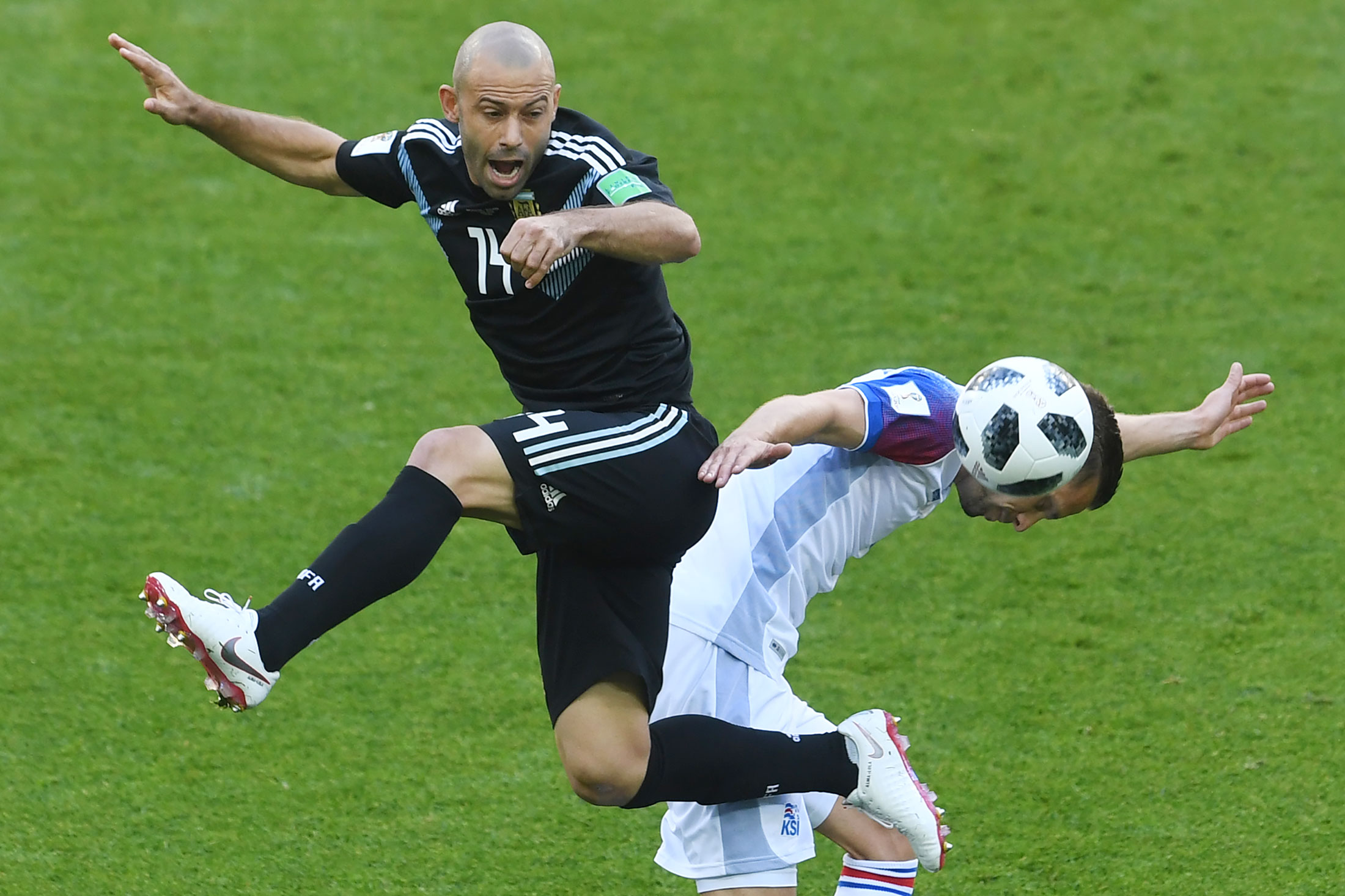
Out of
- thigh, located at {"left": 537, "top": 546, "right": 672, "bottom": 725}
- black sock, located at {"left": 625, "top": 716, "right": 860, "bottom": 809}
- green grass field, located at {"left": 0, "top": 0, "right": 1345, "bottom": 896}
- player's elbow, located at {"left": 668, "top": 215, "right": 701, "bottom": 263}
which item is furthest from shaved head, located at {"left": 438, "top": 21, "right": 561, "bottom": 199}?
green grass field, located at {"left": 0, "top": 0, "right": 1345, "bottom": 896}

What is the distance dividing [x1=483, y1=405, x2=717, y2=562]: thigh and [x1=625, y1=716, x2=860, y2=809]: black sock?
0.51 m

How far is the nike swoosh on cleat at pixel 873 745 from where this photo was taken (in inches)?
171

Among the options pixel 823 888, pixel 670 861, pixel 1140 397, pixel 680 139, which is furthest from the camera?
pixel 680 139

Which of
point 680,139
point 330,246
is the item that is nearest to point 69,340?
point 330,246

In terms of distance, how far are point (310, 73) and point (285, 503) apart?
377cm

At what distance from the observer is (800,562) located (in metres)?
4.59

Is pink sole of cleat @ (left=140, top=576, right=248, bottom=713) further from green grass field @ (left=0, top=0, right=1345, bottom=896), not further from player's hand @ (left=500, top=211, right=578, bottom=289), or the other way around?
green grass field @ (left=0, top=0, right=1345, bottom=896)

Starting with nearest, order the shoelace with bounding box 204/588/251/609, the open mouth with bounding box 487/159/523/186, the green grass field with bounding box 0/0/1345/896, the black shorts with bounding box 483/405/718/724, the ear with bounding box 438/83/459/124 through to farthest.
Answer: the shoelace with bounding box 204/588/251/609, the black shorts with bounding box 483/405/718/724, the open mouth with bounding box 487/159/523/186, the ear with bounding box 438/83/459/124, the green grass field with bounding box 0/0/1345/896

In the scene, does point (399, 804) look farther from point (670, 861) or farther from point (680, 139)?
point (680, 139)

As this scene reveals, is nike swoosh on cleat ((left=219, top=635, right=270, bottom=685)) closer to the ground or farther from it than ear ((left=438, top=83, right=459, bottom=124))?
closer to the ground

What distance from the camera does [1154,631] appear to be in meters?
5.97

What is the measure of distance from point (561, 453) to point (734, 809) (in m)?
1.15

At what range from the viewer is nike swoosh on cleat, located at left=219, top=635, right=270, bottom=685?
352cm

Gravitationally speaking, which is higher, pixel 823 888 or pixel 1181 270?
pixel 1181 270
